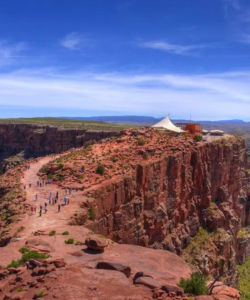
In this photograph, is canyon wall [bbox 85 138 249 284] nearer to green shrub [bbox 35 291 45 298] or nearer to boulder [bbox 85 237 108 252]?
boulder [bbox 85 237 108 252]

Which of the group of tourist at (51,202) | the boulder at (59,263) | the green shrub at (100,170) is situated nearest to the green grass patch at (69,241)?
the boulder at (59,263)

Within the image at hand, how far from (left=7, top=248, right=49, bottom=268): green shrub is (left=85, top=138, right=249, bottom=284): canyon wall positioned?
10.4m

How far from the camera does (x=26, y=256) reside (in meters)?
19.6

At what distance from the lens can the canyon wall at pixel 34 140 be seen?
89.0 metres

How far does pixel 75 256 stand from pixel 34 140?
80721mm

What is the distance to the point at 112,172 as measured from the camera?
4034cm

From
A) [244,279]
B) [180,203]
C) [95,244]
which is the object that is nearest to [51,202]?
[95,244]

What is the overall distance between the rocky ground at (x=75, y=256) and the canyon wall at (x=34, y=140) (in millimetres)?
44069

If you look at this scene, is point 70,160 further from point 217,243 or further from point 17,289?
point 17,289

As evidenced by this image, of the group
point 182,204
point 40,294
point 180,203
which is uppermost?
point 40,294

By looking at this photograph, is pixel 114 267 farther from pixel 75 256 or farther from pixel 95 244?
pixel 95 244

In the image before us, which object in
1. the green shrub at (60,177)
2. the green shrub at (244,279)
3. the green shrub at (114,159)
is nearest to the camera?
the green shrub at (60,177)

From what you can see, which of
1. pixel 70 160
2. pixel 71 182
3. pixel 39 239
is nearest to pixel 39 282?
pixel 39 239

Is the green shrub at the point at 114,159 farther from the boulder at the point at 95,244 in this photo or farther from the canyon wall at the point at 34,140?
the canyon wall at the point at 34,140
